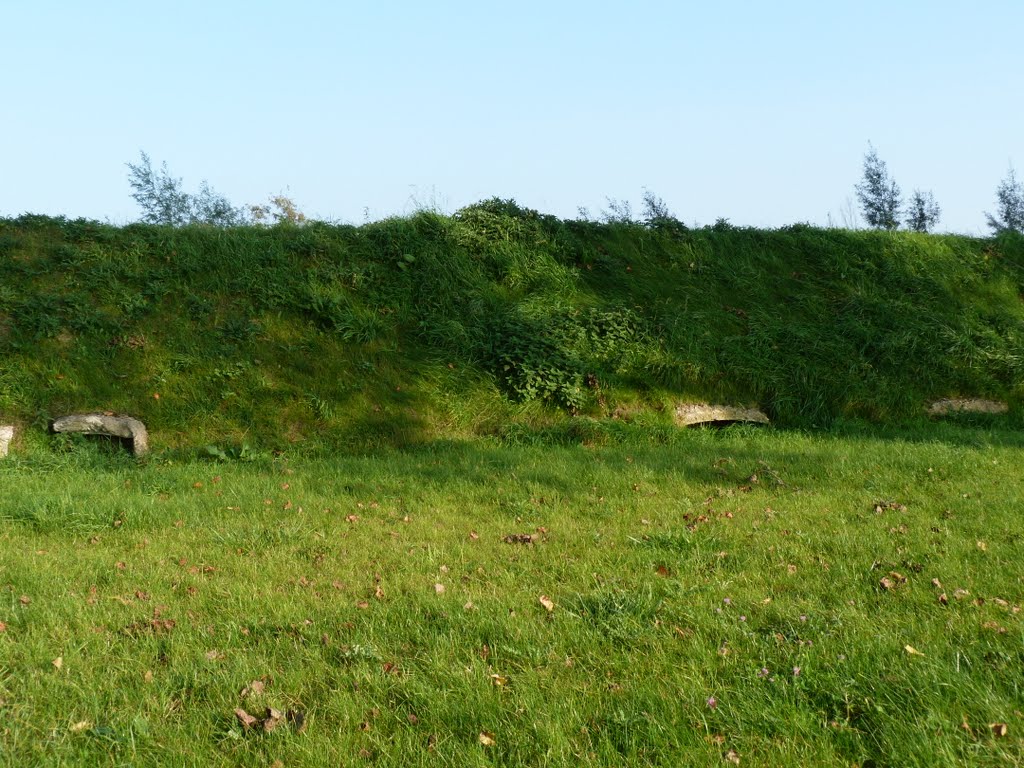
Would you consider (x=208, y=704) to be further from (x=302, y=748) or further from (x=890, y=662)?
(x=890, y=662)

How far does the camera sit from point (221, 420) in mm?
9680

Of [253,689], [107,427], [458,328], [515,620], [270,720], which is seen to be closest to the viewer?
[270,720]

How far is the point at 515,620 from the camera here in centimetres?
433

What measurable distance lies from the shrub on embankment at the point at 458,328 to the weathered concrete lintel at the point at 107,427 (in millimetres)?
252

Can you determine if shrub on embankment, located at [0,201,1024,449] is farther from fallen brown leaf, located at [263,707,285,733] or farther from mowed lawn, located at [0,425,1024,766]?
fallen brown leaf, located at [263,707,285,733]

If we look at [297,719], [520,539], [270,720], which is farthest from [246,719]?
[520,539]

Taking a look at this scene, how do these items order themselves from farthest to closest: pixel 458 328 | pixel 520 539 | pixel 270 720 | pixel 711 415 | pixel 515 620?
pixel 458 328 < pixel 711 415 < pixel 520 539 < pixel 515 620 < pixel 270 720

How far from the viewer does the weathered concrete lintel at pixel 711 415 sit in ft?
35.8

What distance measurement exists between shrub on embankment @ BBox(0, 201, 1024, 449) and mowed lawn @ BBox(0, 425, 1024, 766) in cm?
248

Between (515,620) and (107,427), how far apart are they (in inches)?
268

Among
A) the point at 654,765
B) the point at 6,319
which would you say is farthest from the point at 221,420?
the point at 654,765

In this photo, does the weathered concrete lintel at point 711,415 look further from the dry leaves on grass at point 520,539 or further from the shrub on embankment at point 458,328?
the dry leaves on grass at point 520,539

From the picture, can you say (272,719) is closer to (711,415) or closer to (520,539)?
(520,539)

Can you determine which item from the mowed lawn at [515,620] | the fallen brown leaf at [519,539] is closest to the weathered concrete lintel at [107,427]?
the mowed lawn at [515,620]
